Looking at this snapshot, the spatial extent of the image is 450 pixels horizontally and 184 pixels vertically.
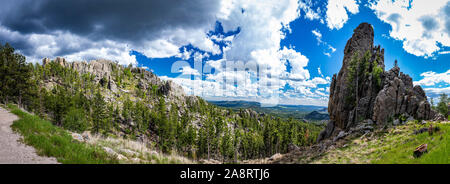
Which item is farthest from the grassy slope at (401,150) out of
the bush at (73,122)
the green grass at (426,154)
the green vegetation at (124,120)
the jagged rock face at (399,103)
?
the bush at (73,122)

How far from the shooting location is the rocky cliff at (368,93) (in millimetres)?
22406

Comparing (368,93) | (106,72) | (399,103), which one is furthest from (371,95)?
(106,72)

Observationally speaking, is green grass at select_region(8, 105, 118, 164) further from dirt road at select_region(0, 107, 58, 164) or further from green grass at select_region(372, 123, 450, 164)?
green grass at select_region(372, 123, 450, 164)

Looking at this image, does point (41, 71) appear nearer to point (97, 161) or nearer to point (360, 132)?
point (97, 161)

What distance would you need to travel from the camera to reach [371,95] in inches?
1134

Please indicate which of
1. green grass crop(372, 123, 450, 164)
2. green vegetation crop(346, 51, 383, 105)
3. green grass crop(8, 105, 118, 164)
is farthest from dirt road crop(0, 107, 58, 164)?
green vegetation crop(346, 51, 383, 105)

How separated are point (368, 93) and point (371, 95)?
562 mm

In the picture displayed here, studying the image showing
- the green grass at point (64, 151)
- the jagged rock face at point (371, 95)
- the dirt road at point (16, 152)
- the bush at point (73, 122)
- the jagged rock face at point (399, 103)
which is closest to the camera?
the dirt road at point (16, 152)

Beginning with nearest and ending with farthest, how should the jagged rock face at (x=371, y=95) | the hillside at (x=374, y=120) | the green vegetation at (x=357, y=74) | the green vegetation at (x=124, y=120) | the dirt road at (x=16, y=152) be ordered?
→ 1. the dirt road at (x=16, y=152)
2. the hillside at (x=374, y=120)
3. the jagged rock face at (x=371, y=95)
4. the green vegetation at (x=357, y=74)
5. the green vegetation at (x=124, y=120)

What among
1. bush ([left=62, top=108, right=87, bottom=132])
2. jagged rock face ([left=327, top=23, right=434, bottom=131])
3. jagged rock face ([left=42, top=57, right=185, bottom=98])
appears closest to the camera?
jagged rock face ([left=327, top=23, right=434, bottom=131])

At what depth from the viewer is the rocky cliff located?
73.5ft

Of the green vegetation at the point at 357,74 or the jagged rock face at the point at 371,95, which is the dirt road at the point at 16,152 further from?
the green vegetation at the point at 357,74
